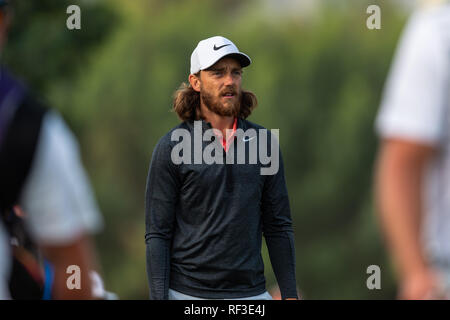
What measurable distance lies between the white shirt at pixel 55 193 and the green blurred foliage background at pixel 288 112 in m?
13.6

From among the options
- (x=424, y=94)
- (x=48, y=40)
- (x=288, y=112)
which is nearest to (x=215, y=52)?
(x=424, y=94)

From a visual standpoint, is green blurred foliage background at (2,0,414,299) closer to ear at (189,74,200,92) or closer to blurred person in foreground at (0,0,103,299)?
ear at (189,74,200,92)

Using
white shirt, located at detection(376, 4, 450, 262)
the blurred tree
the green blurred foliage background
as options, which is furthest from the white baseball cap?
the green blurred foliage background

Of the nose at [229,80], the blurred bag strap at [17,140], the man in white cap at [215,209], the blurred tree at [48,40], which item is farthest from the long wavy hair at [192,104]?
the blurred tree at [48,40]

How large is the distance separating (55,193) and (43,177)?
0.19ft

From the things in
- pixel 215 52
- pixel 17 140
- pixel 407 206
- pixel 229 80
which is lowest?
pixel 407 206

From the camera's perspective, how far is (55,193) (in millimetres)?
2193

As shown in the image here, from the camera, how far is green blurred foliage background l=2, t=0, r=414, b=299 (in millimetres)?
19266

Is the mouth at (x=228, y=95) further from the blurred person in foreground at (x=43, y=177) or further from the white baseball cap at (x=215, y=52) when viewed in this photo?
the blurred person in foreground at (x=43, y=177)

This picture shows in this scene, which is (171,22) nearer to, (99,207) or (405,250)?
(99,207)

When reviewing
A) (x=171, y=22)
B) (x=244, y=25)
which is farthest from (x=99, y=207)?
(x=244, y=25)

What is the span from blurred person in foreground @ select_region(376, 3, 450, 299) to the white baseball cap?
1437 mm

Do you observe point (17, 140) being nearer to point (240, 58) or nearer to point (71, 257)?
point (71, 257)

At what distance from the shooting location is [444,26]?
227 centimetres
